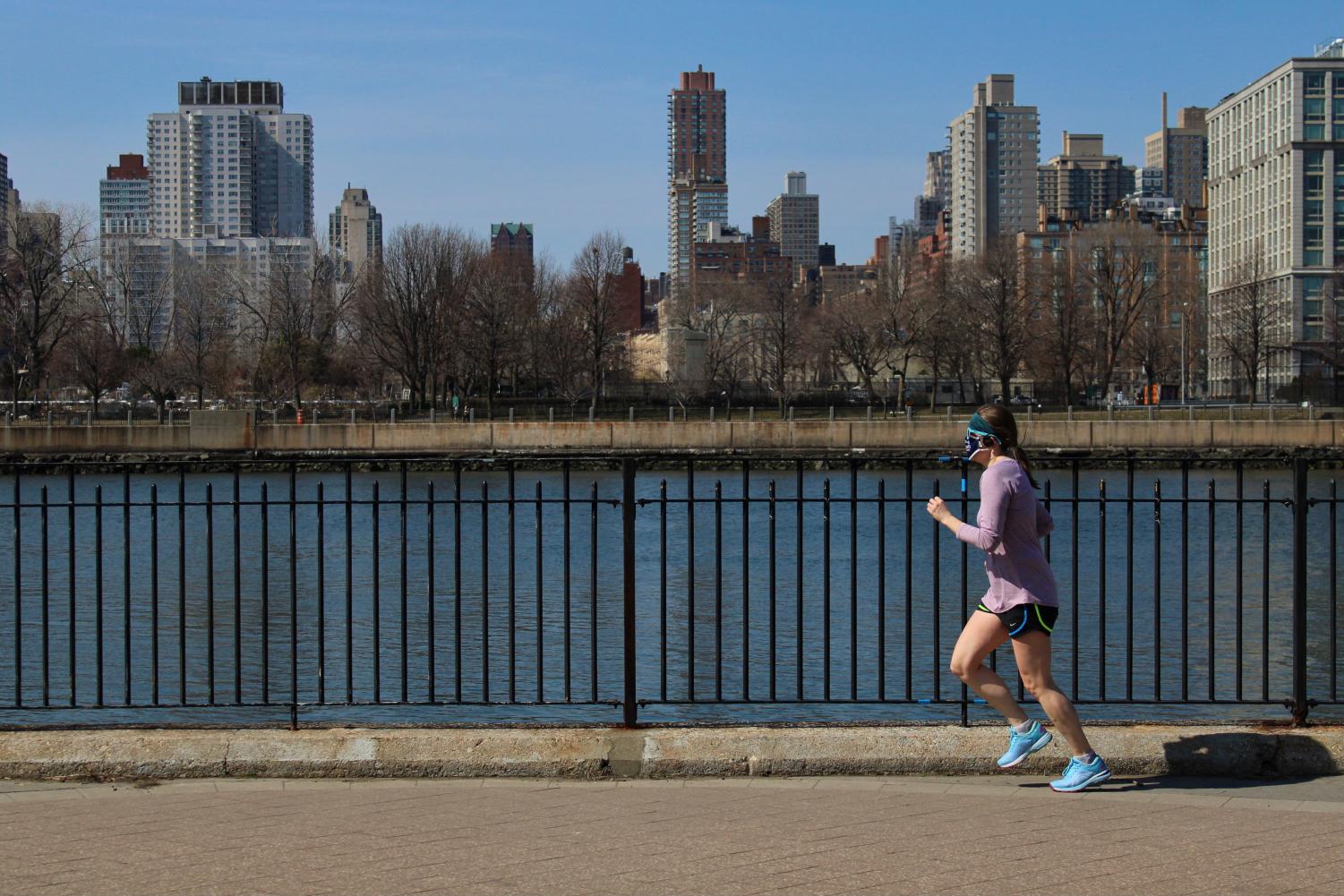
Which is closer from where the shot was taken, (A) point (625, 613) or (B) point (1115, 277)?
(A) point (625, 613)

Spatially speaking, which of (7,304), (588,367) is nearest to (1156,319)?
(588,367)

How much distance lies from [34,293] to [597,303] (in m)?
32.7

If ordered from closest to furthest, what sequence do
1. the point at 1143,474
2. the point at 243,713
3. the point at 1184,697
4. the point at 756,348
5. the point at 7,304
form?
the point at 1184,697, the point at 243,713, the point at 1143,474, the point at 7,304, the point at 756,348

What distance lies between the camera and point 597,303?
9350cm

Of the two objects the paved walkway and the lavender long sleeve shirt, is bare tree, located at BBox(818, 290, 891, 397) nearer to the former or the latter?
the lavender long sleeve shirt

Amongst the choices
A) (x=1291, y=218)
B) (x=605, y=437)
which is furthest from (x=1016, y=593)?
(x=1291, y=218)

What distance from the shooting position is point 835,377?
363 feet

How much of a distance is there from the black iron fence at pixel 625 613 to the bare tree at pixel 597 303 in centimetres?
4909

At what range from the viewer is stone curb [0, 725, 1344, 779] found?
739cm

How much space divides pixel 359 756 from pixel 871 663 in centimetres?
1251

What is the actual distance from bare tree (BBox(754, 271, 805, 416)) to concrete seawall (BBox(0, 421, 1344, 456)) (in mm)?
17780

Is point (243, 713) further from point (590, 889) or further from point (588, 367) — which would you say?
point (588, 367)

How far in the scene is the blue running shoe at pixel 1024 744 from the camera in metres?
7.23

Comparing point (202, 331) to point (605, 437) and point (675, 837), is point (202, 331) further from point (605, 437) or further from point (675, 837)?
point (675, 837)
